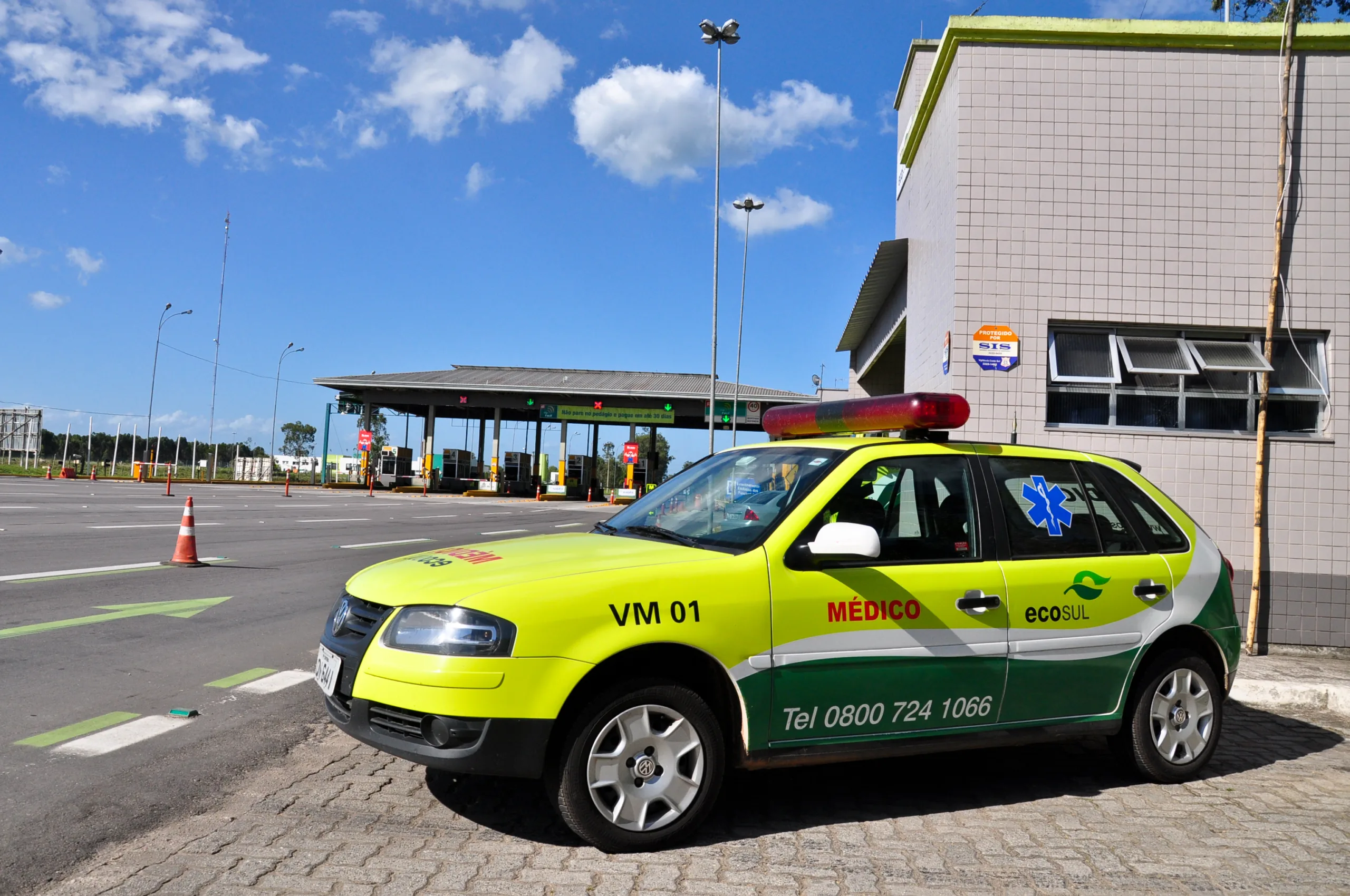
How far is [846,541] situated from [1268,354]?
740 centimetres

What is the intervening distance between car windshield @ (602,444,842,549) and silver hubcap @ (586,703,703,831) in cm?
78

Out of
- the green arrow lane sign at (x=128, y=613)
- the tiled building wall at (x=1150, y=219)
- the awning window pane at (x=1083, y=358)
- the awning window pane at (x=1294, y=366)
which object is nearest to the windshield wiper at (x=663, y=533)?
the green arrow lane sign at (x=128, y=613)

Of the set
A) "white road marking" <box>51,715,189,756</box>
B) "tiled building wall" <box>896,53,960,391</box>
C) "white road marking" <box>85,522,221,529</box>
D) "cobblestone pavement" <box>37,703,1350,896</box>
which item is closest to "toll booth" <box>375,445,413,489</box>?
"white road marking" <box>85,522,221,529</box>

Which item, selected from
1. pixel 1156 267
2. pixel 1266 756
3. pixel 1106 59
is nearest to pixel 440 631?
pixel 1266 756

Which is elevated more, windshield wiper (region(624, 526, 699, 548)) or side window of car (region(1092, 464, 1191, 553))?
side window of car (region(1092, 464, 1191, 553))

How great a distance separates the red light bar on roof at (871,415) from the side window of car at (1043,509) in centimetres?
39

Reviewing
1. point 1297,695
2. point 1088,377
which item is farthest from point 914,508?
point 1088,377

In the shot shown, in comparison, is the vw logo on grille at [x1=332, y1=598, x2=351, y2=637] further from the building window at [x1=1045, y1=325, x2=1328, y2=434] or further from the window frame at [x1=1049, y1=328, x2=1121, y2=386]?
the window frame at [x1=1049, y1=328, x2=1121, y2=386]

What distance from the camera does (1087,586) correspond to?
15.2 ft

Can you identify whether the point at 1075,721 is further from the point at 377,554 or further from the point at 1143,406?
the point at 377,554

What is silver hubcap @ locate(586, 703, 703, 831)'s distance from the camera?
11.8 ft

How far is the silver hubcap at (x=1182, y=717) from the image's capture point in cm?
489

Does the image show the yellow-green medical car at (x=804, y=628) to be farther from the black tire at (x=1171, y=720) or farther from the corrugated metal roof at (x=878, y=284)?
the corrugated metal roof at (x=878, y=284)

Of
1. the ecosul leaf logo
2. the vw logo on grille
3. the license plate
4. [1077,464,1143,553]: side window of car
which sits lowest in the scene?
the license plate
